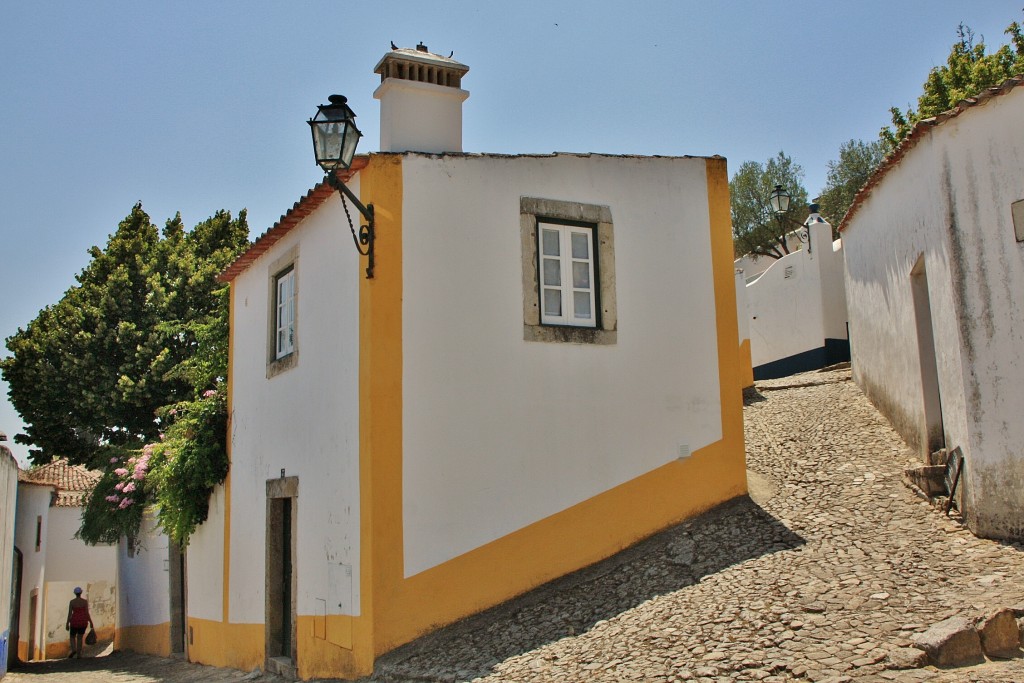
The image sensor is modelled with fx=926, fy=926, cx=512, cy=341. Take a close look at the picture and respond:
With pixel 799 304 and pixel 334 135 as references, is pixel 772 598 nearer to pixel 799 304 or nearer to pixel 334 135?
pixel 334 135

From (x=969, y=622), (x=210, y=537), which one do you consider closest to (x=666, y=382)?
(x=969, y=622)

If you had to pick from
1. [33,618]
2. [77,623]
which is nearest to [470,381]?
[77,623]

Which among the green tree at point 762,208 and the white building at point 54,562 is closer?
the white building at point 54,562

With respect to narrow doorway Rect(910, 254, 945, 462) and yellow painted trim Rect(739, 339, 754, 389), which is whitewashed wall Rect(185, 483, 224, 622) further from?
yellow painted trim Rect(739, 339, 754, 389)

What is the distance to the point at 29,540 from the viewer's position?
2033 centimetres

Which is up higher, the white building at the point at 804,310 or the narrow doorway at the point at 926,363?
the white building at the point at 804,310

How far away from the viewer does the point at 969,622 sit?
6008 mm

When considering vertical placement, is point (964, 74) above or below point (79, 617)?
above

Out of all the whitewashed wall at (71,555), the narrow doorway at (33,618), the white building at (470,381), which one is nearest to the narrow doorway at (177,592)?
the white building at (470,381)

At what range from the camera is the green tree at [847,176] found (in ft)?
91.5

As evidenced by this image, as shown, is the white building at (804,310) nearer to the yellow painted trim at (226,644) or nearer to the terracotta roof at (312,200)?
the terracotta roof at (312,200)

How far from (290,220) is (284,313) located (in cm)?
118

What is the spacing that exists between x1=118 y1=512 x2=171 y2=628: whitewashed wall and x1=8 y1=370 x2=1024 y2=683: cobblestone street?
265 inches

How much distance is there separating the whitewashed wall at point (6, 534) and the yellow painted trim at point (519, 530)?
10.4 metres
